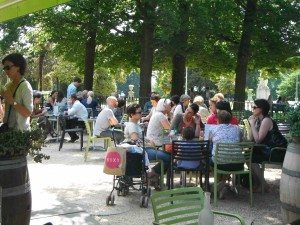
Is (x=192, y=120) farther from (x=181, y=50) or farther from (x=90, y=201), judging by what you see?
(x=181, y=50)

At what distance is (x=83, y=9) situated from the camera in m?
18.9

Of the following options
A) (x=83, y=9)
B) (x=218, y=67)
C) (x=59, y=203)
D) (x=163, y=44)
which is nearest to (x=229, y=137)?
(x=59, y=203)

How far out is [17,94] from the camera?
193 inches

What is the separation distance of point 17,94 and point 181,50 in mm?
13555

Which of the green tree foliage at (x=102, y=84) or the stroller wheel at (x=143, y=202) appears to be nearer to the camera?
the stroller wheel at (x=143, y=202)

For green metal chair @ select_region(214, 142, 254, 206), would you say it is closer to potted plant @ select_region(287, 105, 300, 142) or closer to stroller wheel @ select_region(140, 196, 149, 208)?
stroller wheel @ select_region(140, 196, 149, 208)

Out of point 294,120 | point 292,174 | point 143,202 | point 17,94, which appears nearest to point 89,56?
point 143,202

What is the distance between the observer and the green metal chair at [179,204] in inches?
132

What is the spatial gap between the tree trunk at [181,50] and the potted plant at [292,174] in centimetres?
1197

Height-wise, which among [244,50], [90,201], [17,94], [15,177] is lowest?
[90,201]

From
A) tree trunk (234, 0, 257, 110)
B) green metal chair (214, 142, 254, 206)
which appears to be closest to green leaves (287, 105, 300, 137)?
green metal chair (214, 142, 254, 206)

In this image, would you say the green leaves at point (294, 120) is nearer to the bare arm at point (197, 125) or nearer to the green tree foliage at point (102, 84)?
the bare arm at point (197, 125)

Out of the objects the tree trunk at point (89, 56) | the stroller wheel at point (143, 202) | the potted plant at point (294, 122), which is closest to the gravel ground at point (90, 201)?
the stroller wheel at point (143, 202)

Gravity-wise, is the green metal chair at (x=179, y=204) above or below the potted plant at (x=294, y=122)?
below
